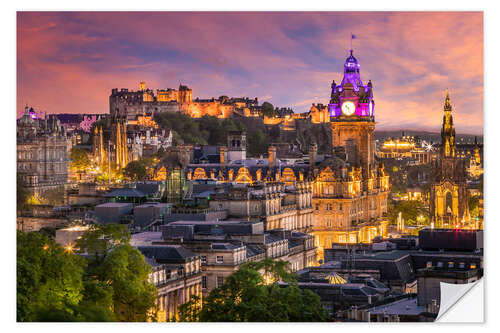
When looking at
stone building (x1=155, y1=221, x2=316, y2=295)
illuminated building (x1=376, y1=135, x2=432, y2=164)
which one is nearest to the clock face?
illuminated building (x1=376, y1=135, x2=432, y2=164)

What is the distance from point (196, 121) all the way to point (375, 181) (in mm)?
56546

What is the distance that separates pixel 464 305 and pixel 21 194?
38.8 metres

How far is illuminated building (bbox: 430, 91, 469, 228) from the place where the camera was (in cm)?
8888

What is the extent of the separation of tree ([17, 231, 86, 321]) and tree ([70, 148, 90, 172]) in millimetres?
71151

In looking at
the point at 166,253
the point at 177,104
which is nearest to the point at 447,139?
the point at 166,253

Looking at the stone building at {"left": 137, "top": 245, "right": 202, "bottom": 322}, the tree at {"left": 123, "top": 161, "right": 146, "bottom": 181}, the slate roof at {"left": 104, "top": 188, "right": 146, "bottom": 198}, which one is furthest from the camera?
the tree at {"left": 123, "top": 161, "right": 146, "bottom": 181}

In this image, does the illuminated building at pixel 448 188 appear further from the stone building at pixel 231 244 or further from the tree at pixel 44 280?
the tree at pixel 44 280

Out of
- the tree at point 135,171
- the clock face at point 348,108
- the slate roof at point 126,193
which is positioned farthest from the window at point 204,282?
the clock face at point 348,108

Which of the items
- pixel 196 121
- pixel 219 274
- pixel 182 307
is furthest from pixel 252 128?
pixel 182 307

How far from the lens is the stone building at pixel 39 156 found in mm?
81375

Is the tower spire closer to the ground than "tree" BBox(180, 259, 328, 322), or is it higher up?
higher up

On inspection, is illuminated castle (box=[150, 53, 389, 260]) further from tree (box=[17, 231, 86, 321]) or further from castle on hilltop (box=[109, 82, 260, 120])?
castle on hilltop (box=[109, 82, 260, 120])

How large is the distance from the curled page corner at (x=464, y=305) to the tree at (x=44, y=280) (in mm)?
11937
